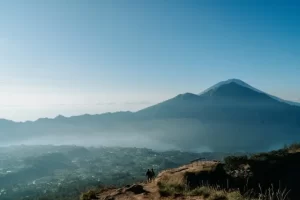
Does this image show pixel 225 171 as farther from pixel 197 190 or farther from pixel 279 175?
pixel 279 175

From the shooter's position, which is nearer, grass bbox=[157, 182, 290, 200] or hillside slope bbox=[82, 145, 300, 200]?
grass bbox=[157, 182, 290, 200]

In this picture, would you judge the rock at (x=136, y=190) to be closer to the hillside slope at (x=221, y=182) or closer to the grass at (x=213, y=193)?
the hillside slope at (x=221, y=182)

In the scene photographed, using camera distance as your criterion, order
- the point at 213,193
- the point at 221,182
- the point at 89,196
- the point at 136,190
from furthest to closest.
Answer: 1. the point at 221,182
2. the point at 136,190
3. the point at 89,196
4. the point at 213,193

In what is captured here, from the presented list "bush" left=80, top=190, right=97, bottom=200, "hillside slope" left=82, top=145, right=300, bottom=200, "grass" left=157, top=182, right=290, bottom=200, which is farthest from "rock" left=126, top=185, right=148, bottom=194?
"bush" left=80, top=190, right=97, bottom=200

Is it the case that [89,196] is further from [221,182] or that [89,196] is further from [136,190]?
[221,182]

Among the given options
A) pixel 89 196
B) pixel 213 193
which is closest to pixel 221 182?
pixel 89 196

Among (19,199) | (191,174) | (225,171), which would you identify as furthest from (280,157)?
(19,199)

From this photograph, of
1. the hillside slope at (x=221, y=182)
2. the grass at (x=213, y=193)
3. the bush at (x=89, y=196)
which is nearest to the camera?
the grass at (x=213, y=193)

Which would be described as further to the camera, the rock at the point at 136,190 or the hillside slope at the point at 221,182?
the rock at the point at 136,190

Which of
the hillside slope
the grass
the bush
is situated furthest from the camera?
the bush

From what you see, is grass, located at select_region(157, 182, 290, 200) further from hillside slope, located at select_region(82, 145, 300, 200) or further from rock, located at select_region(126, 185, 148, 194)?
rock, located at select_region(126, 185, 148, 194)

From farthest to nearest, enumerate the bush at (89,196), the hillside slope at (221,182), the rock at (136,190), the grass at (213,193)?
1. the rock at (136,190)
2. the bush at (89,196)
3. the hillside slope at (221,182)
4. the grass at (213,193)

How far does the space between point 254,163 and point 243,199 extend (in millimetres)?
42224

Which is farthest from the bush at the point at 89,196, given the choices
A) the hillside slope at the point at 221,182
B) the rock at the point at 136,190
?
the rock at the point at 136,190
